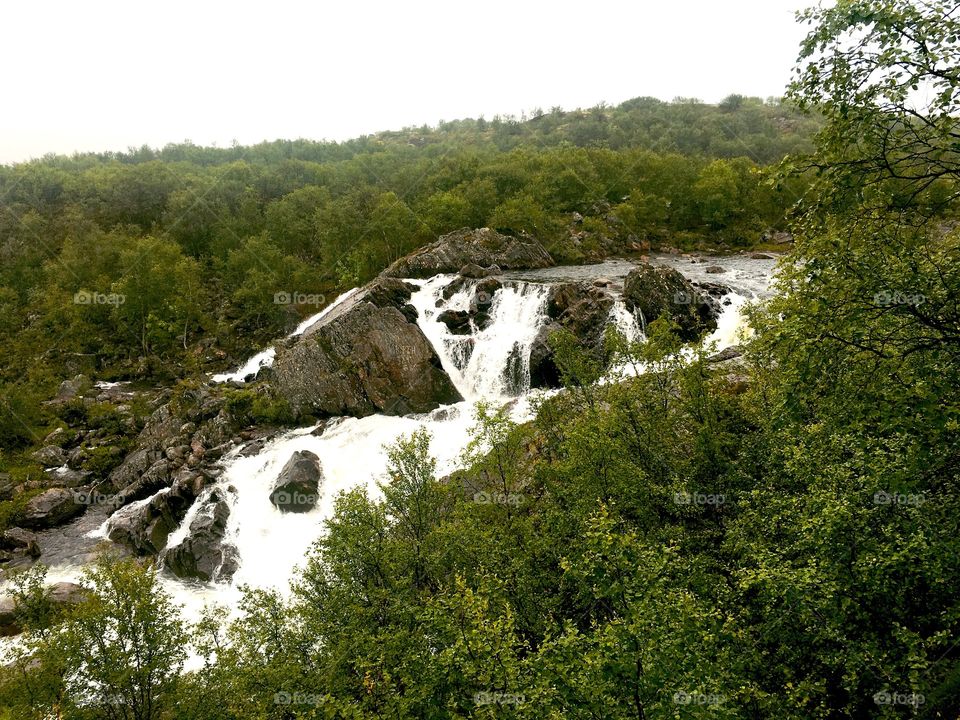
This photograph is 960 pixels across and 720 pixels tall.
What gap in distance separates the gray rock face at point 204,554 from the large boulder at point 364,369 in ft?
42.1

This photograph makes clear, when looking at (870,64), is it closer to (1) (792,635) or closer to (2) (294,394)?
(1) (792,635)

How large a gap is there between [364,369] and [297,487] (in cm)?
Result: 1192

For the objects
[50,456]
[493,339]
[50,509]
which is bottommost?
[50,509]

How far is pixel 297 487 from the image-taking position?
1244 inches

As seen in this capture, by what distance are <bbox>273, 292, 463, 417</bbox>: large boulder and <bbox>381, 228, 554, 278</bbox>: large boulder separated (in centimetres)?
1310

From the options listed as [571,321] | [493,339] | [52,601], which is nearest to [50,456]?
[52,601]

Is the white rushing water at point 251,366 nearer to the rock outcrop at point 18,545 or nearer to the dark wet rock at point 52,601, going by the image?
the rock outcrop at point 18,545

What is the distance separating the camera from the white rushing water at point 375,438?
1120 inches

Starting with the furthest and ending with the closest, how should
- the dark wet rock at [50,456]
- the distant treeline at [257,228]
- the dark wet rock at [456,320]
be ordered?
1. the distant treeline at [257,228]
2. the dark wet rock at [456,320]
3. the dark wet rock at [50,456]

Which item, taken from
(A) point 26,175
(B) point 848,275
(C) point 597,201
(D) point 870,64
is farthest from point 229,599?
(A) point 26,175

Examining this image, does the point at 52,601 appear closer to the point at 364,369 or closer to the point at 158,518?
the point at 158,518

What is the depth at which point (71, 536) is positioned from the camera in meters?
34.0

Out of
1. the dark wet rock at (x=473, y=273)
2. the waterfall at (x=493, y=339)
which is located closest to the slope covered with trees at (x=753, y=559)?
the waterfall at (x=493, y=339)

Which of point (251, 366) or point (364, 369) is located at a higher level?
point (364, 369)
